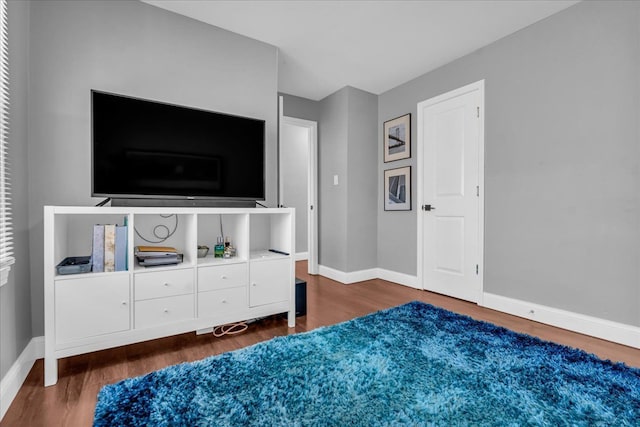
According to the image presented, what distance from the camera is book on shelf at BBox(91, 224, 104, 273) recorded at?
1.68m

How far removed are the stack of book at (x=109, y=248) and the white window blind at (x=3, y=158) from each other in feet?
1.10

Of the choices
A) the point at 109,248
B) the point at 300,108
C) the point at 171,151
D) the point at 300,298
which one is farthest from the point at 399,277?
the point at 109,248

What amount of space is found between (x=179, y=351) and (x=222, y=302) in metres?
0.37

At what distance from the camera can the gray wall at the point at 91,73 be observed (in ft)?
6.07

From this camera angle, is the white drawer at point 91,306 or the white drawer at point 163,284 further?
the white drawer at point 163,284

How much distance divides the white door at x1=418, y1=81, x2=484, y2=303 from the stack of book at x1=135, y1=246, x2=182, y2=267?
2.52 metres

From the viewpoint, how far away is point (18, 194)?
1.66m

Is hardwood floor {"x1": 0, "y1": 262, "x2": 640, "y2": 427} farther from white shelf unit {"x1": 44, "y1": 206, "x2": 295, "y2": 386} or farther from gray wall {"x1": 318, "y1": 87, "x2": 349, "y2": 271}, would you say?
gray wall {"x1": 318, "y1": 87, "x2": 349, "y2": 271}

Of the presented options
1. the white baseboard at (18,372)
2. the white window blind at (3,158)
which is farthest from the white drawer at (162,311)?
the white window blind at (3,158)

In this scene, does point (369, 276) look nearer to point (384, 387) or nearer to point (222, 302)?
point (222, 302)

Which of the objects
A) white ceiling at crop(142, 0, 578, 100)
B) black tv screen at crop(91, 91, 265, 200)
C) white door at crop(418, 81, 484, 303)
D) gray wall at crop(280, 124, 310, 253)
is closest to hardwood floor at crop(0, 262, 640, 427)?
white door at crop(418, 81, 484, 303)

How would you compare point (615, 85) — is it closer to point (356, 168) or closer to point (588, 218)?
point (588, 218)

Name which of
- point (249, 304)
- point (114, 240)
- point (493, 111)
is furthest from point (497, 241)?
point (114, 240)

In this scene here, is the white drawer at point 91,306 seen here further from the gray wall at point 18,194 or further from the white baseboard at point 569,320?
the white baseboard at point 569,320
